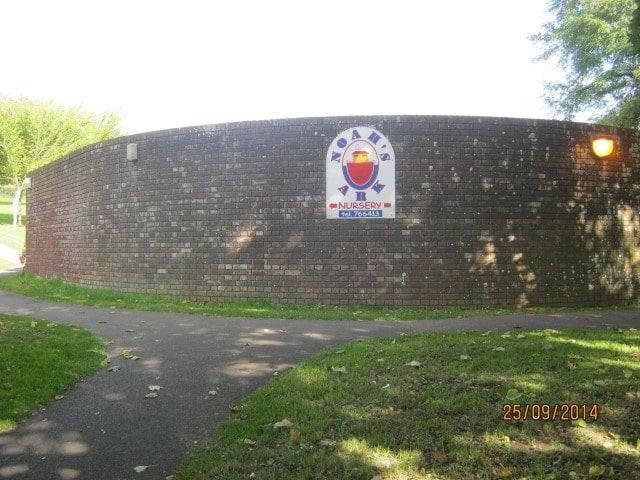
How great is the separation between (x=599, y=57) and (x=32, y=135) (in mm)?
36262

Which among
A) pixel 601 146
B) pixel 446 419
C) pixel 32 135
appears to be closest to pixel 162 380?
pixel 446 419

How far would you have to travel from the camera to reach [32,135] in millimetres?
35969

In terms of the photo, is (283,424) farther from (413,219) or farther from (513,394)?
(413,219)

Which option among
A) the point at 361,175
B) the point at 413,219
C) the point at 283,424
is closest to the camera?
the point at 283,424

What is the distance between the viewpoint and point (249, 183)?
10195 millimetres

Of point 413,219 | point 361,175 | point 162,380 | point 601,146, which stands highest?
point 601,146

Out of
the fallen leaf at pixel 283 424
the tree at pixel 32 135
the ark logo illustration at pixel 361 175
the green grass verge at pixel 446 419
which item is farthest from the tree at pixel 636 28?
the tree at pixel 32 135

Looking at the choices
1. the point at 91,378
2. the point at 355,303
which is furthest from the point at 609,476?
the point at 355,303

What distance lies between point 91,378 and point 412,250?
6258 mm

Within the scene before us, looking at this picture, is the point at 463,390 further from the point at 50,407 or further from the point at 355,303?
the point at 355,303

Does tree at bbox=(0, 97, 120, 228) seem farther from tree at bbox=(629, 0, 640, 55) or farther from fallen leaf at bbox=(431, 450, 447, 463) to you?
fallen leaf at bbox=(431, 450, 447, 463)
